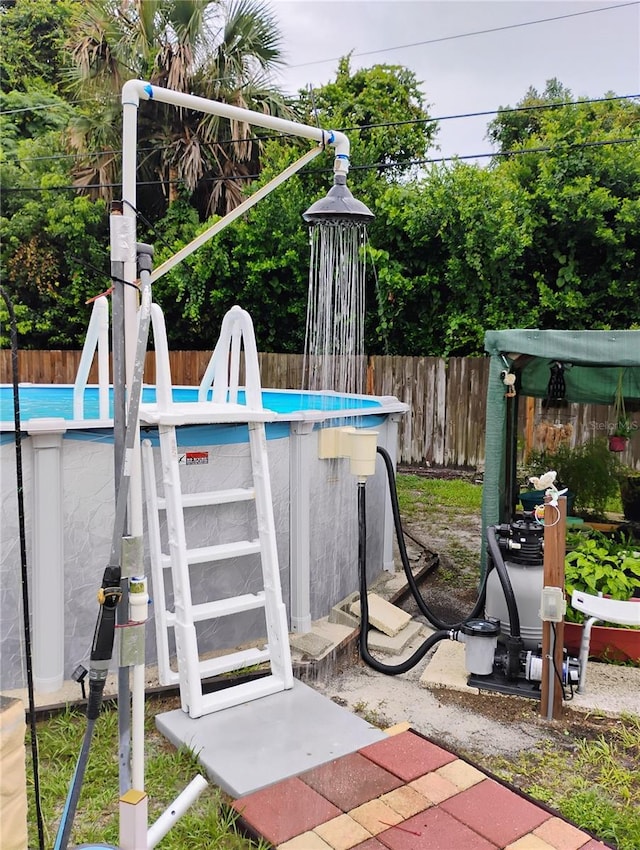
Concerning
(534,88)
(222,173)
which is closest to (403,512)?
(222,173)

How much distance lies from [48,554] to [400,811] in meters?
Answer: 1.66

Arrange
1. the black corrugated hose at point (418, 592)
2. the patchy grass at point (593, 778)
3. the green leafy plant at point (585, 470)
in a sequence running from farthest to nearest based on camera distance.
→ 1. the green leafy plant at point (585, 470)
2. the black corrugated hose at point (418, 592)
3. the patchy grass at point (593, 778)

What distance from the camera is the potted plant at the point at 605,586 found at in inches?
140

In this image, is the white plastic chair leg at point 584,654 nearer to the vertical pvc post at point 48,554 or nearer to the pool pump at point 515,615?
the pool pump at point 515,615

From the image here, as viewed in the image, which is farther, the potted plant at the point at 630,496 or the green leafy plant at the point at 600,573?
the potted plant at the point at 630,496

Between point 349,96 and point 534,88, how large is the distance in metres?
4.70

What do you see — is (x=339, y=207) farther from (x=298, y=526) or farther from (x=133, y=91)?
(x=298, y=526)

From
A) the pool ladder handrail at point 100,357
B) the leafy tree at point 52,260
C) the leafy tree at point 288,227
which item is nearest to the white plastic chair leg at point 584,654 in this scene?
the pool ladder handrail at point 100,357

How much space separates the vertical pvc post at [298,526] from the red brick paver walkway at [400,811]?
1175 mm

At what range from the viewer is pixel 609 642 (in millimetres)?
3574

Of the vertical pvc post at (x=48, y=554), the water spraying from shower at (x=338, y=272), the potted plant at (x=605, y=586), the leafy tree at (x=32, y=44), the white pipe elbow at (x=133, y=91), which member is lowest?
the potted plant at (x=605, y=586)

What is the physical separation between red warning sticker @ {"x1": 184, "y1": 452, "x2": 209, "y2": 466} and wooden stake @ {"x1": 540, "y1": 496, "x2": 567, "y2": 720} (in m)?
1.56

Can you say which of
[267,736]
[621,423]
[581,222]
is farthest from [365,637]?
[581,222]

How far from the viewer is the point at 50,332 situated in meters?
12.5
